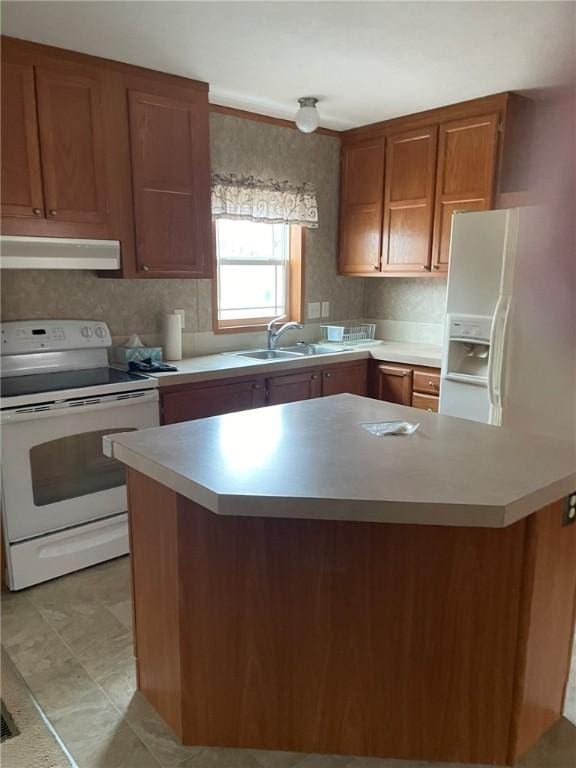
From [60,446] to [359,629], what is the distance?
167 centimetres

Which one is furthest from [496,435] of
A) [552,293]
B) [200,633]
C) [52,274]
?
[52,274]

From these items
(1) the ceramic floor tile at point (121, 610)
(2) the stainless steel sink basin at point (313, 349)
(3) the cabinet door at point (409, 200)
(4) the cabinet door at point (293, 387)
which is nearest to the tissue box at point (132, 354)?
(4) the cabinet door at point (293, 387)

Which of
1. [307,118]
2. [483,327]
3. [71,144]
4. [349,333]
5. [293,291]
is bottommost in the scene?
[349,333]

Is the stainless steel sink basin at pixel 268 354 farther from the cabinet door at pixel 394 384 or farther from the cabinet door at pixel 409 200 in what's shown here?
the cabinet door at pixel 409 200

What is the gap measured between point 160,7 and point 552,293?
2390mm

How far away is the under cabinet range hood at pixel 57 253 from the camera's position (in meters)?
2.51

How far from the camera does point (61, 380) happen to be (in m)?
2.73

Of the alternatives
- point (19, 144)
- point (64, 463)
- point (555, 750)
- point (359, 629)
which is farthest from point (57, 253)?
point (555, 750)

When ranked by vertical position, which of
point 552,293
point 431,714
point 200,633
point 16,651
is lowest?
point 16,651

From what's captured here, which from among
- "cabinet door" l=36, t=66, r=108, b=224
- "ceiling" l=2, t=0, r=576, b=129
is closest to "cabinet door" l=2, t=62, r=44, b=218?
"cabinet door" l=36, t=66, r=108, b=224

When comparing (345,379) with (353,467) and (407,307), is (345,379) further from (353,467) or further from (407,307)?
(353,467)

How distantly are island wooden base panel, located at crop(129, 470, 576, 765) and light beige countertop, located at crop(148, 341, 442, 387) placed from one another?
137 cm

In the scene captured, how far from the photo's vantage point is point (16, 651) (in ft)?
A: 7.02

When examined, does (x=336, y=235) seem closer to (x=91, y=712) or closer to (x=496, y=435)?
(x=496, y=435)
